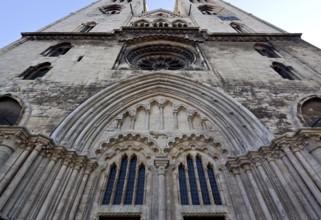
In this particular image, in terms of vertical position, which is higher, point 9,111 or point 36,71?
point 36,71

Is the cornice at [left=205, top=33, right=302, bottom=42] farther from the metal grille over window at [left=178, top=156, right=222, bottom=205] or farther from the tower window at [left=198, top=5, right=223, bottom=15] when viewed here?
the tower window at [left=198, top=5, right=223, bottom=15]

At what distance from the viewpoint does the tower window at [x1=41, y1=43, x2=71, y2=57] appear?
13.3 m

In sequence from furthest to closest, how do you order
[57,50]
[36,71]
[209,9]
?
1. [209,9]
2. [57,50]
3. [36,71]

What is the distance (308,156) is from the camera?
617cm

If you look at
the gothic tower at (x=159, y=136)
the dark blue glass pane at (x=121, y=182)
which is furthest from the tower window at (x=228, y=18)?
the dark blue glass pane at (x=121, y=182)

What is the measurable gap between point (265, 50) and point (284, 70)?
320 centimetres

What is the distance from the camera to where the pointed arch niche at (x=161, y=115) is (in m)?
7.61

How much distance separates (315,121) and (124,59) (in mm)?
8905

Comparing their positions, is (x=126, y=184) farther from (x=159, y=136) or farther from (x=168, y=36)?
(x=168, y=36)

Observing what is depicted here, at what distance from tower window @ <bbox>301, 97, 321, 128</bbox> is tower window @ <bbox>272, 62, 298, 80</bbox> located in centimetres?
217

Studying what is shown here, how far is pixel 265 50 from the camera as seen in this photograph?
14.3 meters

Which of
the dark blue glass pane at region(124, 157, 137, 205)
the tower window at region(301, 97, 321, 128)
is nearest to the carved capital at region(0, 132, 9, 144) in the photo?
the dark blue glass pane at region(124, 157, 137, 205)

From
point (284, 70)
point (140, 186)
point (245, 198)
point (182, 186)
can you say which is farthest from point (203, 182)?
point (284, 70)

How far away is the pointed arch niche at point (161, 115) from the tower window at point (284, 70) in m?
4.02
